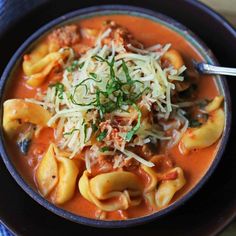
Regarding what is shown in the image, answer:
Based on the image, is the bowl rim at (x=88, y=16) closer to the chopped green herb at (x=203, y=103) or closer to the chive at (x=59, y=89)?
the chopped green herb at (x=203, y=103)

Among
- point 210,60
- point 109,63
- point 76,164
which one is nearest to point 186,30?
point 210,60

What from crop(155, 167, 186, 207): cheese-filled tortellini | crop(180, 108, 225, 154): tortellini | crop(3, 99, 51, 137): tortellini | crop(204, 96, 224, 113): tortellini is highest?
crop(3, 99, 51, 137): tortellini

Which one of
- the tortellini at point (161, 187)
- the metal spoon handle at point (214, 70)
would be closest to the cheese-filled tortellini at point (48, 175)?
the tortellini at point (161, 187)

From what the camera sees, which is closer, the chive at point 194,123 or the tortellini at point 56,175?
the tortellini at point 56,175

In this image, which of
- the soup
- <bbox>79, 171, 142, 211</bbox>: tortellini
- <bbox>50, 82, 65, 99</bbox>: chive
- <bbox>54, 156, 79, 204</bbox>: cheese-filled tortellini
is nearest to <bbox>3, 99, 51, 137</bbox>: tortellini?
the soup

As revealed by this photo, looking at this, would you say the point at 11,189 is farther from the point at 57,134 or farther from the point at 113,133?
the point at 113,133

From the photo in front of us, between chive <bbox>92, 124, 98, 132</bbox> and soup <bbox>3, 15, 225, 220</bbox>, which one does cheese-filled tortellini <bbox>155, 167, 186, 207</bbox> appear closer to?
soup <bbox>3, 15, 225, 220</bbox>

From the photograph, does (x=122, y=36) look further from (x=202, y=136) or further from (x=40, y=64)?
(x=202, y=136)
